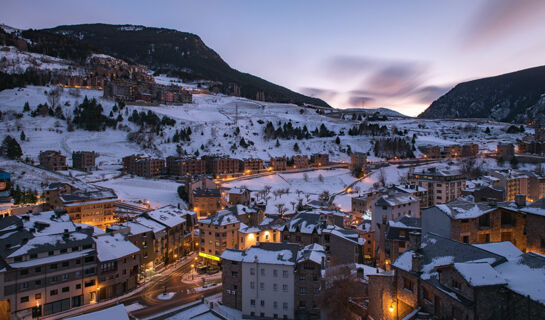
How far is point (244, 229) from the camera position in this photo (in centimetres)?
3338

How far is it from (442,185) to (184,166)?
4849 centimetres

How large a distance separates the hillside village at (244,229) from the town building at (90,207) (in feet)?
0.52

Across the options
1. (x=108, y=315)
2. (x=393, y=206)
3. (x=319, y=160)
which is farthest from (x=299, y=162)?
(x=108, y=315)

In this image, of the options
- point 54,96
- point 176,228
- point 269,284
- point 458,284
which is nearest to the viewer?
point 458,284

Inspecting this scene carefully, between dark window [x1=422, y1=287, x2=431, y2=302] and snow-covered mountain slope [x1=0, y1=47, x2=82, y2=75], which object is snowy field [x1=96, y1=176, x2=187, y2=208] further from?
snow-covered mountain slope [x1=0, y1=47, x2=82, y2=75]

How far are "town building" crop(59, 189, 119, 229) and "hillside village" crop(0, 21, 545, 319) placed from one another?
0.52ft

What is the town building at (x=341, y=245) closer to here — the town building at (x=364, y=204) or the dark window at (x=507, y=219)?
the dark window at (x=507, y=219)

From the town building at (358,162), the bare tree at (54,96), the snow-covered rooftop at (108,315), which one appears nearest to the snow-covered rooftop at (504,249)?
the snow-covered rooftop at (108,315)

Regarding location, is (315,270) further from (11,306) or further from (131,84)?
(131,84)

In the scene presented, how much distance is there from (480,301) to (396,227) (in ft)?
47.4

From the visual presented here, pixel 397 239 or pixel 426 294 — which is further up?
pixel 426 294

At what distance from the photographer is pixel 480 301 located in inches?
479

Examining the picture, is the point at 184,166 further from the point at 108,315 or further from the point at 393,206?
the point at 108,315

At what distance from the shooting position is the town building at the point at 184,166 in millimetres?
71062
